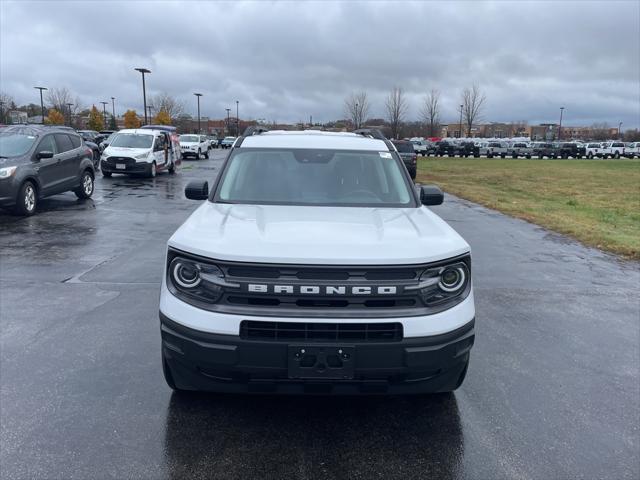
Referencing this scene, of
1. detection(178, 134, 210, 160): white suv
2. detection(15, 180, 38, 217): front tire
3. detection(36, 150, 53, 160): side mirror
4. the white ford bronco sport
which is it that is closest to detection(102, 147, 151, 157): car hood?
Answer: detection(36, 150, 53, 160): side mirror

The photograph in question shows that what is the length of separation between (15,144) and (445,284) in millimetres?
12293

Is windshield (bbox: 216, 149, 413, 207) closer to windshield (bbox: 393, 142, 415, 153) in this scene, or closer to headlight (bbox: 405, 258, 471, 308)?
headlight (bbox: 405, 258, 471, 308)

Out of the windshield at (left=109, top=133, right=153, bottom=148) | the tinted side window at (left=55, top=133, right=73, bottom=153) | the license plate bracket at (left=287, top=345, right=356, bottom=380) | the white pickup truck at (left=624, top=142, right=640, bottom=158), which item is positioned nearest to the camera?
the license plate bracket at (left=287, top=345, right=356, bottom=380)

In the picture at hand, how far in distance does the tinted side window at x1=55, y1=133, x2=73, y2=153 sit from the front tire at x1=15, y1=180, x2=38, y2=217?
1775 millimetres

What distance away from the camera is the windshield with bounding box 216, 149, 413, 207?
4.62 meters

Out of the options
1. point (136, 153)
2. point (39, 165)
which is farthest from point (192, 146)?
point (39, 165)

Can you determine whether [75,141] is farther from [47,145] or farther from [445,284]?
[445,284]

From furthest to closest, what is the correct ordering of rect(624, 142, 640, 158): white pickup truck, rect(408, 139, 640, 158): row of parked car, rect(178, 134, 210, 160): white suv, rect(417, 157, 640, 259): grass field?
rect(624, 142, 640, 158): white pickup truck, rect(408, 139, 640, 158): row of parked car, rect(178, 134, 210, 160): white suv, rect(417, 157, 640, 259): grass field

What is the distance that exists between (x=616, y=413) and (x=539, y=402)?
51 cm

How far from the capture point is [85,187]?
50.3 ft

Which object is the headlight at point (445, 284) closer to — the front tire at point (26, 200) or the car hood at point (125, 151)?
the front tire at point (26, 200)

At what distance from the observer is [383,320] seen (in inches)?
121

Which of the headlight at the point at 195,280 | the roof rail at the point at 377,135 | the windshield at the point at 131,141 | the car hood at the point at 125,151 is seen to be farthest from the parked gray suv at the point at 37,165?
the headlight at the point at 195,280

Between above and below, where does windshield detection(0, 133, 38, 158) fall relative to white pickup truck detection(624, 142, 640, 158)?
above
